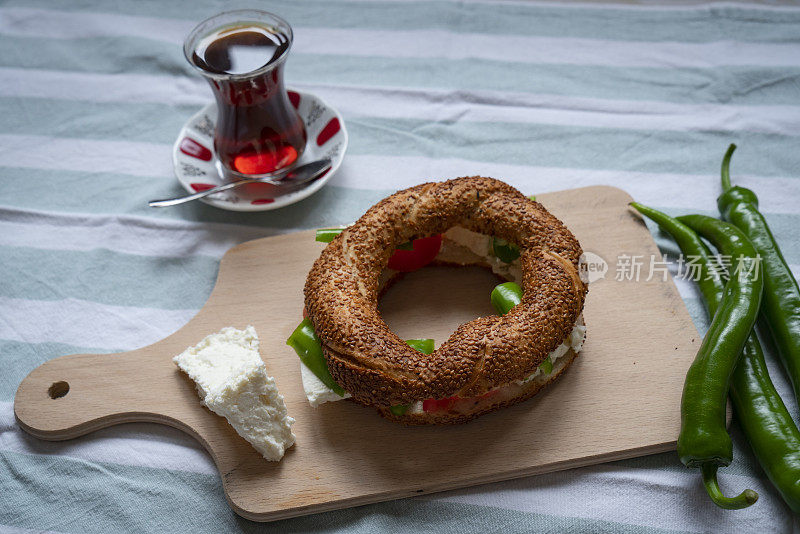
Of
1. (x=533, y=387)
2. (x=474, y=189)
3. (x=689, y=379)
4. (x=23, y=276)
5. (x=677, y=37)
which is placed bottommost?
(x=23, y=276)

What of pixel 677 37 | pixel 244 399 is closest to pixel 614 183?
pixel 677 37

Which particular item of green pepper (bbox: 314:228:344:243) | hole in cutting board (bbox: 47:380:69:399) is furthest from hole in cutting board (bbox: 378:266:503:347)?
hole in cutting board (bbox: 47:380:69:399)

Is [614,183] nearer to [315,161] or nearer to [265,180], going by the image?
[315,161]

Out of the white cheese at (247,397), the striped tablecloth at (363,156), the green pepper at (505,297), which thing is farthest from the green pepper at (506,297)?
the white cheese at (247,397)

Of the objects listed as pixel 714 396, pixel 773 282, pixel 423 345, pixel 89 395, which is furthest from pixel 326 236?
pixel 773 282

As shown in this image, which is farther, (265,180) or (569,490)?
(265,180)

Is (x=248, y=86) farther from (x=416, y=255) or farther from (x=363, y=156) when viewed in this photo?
(x=416, y=255)

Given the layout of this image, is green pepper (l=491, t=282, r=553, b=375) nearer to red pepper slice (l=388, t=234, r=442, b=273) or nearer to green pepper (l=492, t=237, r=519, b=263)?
green pepper (l=492, t=237, r=519, b=263)
